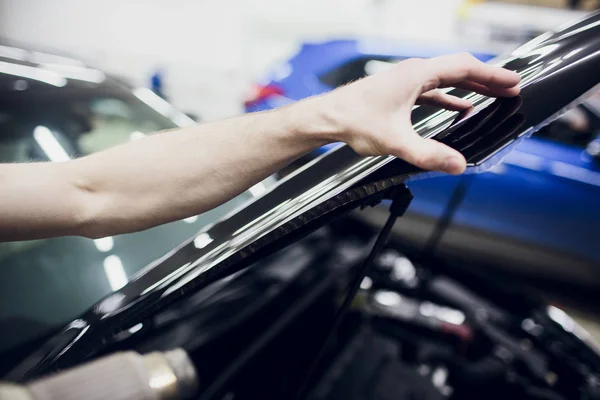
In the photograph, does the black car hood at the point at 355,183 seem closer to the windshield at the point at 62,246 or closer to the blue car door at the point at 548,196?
the windshield at the point at 62,246

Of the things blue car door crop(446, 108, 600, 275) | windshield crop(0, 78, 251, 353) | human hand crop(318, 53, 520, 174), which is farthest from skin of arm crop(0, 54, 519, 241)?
blue car door crop(446, 108, 600, 275)

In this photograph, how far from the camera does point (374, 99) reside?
59 cm

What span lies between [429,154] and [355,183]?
0.11 metres

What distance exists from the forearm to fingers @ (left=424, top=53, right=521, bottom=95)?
8.6 inches

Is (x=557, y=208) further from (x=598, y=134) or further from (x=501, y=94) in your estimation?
(x=501, y=94)

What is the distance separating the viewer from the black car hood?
23.9 inches

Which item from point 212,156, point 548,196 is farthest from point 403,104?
point 548,196

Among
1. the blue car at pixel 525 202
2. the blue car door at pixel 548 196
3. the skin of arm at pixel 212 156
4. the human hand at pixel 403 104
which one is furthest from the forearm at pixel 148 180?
the blue car door at pixel 548 196

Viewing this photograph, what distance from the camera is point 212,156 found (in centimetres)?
74

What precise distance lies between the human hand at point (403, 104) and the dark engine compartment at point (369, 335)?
41cm

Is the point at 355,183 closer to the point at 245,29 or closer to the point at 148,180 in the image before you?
the point at 148,180

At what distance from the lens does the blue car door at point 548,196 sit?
8.79 feet

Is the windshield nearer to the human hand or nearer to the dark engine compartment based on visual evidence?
the dark engine compartment

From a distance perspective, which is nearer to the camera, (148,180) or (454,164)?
(454,164)
